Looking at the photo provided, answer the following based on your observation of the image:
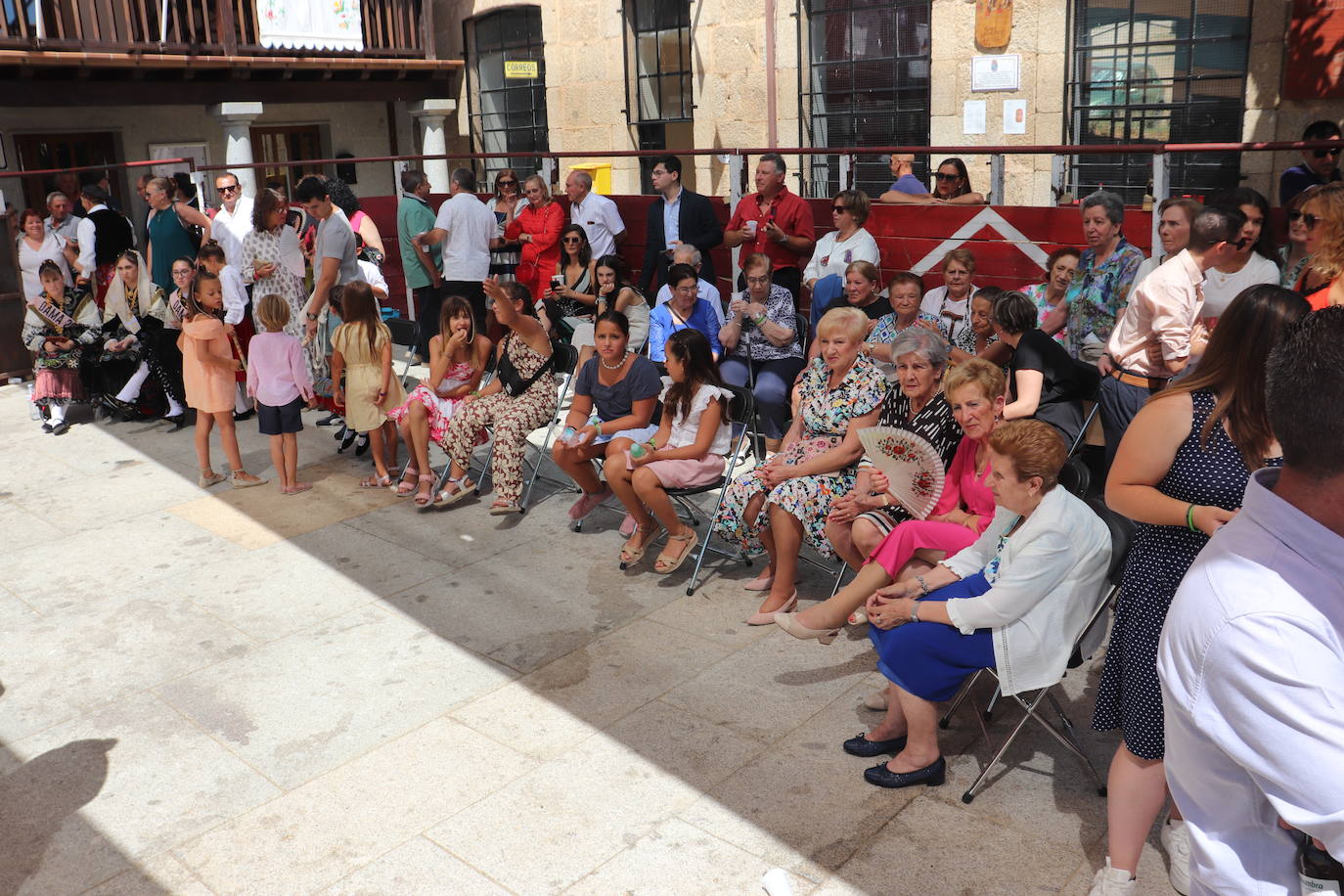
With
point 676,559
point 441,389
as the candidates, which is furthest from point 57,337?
point 676,559

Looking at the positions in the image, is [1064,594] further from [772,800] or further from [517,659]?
[517,659]

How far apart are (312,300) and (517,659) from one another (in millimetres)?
4092

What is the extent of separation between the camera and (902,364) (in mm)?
4742

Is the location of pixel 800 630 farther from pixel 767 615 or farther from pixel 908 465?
pixel 908 465

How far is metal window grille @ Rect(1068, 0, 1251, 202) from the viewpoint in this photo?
Result: 31.2 ft

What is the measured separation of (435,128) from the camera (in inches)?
663

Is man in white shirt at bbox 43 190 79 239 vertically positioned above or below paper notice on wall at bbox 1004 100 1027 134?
below

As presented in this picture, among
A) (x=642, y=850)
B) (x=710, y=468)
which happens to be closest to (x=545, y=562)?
(x=710, y=468)

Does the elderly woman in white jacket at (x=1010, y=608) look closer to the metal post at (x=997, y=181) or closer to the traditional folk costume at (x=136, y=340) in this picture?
the metal post at (x=997, y=181)

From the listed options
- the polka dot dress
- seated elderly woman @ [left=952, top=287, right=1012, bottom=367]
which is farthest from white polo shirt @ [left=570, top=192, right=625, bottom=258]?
the polka dot dress

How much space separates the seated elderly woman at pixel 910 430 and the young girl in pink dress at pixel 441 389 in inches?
105

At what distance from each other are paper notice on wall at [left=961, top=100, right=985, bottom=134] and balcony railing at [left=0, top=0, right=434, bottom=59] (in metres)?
8.45

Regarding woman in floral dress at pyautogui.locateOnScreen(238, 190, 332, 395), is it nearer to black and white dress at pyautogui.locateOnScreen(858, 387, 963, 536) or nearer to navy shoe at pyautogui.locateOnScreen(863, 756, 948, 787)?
black and white dress at pyautogui.locateOnScreen(858, 387, 963, 536)

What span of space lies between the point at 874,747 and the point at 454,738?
1.49m
